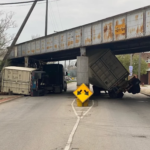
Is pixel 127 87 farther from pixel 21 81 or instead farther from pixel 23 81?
pixel 21 81

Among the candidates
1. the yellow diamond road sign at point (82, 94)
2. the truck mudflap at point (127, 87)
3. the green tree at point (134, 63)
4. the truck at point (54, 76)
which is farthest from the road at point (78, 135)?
the green tree at point (134, 63)

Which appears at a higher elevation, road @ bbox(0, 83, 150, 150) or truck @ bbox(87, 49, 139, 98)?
truck @ bbox(87, 49, 139, 98)

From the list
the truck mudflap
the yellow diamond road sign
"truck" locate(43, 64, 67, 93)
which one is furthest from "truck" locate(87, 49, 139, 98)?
"truck" locate(43, 64, 67, 93)

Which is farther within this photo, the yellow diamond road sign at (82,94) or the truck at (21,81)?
the truck at (21,81)

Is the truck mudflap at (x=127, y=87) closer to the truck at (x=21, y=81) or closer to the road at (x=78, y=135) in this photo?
the truck at (x=21, y=81)

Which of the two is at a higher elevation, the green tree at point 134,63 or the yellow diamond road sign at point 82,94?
the green tree at point 134,63

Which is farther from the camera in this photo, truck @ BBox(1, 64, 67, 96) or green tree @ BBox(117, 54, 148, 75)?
green tree @ BBox(117, 54, 148, 75)

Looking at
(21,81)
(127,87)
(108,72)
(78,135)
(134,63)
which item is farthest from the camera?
(134,63)

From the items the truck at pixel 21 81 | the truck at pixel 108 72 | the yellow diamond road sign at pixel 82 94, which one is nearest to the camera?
the yellow diamond road sign at pixel 82 94

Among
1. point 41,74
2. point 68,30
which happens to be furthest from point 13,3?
point 41,74

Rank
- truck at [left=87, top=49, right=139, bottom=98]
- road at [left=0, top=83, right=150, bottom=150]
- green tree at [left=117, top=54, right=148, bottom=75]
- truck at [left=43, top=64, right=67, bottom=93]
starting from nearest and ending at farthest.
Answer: road at [left=0, top=83, right=150, bottom=150], truck at [left=87, top=49, right=139, bottom=98], truck at [left=43, top=64, right=67, bottom=93], green tree at [left=117, top=54, right=148, bottom=75]

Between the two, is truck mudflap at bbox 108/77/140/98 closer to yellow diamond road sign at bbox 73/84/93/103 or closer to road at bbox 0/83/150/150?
yellow diamond road sign at bbox 73/84/93/103

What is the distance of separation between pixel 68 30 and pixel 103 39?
5177 millimetres

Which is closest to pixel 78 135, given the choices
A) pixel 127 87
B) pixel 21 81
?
pixel 127 87
